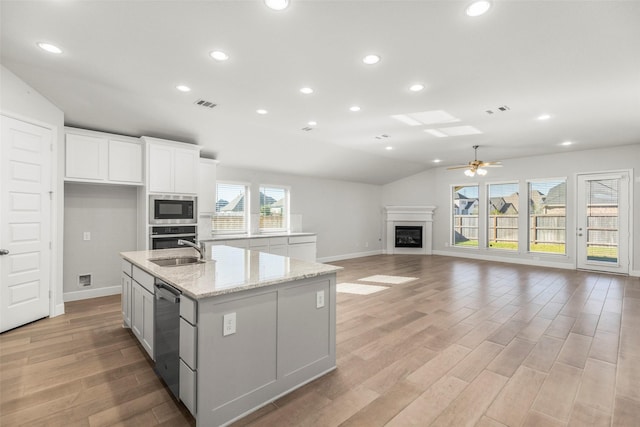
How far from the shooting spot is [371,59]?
9.23ft

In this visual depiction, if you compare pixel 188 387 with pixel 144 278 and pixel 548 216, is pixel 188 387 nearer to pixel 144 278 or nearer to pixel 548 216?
pixel 144 278

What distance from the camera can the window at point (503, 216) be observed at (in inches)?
317

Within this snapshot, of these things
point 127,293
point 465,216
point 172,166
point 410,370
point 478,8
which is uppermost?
point 478,8

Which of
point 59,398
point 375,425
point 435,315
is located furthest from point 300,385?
point 435,315

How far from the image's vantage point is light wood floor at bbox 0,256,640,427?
1970mm

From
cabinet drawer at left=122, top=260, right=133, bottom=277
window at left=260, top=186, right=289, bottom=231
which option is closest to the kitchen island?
cabinet drawer at left=122, top=260, right=133, bottom=277

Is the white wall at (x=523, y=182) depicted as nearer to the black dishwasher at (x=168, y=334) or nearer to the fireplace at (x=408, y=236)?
the fireplace at (x=408, y=236)

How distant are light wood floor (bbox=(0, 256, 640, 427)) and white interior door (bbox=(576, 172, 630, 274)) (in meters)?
2.73

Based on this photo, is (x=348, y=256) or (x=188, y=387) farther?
(x=348, y=256)

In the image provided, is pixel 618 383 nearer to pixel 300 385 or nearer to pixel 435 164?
pixel 300 385

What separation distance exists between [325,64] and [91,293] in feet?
15.8

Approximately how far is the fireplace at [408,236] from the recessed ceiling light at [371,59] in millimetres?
7644

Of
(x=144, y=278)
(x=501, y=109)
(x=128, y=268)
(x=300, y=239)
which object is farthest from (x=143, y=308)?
(x=501, y=109)

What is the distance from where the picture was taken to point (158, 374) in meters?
2.42
